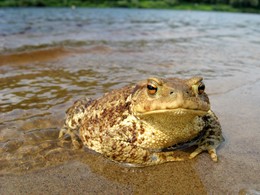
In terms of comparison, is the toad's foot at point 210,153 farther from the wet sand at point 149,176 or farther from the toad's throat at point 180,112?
the toad's throat at point 180,112

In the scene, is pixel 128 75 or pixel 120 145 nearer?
pixel 120 145

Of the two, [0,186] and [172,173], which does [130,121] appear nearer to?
[172,173]

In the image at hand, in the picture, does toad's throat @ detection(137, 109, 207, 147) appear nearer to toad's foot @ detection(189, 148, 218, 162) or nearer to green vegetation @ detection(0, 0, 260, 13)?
toad's foot @ detection(189, 148, 218, 162)

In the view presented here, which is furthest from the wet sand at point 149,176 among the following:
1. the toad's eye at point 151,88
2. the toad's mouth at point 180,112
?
the toad's eye at point 151,88

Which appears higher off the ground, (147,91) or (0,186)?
(147,91)

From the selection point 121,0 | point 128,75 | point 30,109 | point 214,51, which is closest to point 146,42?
point 214,51

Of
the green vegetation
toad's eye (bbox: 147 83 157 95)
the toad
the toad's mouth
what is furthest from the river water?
the green vegetation
